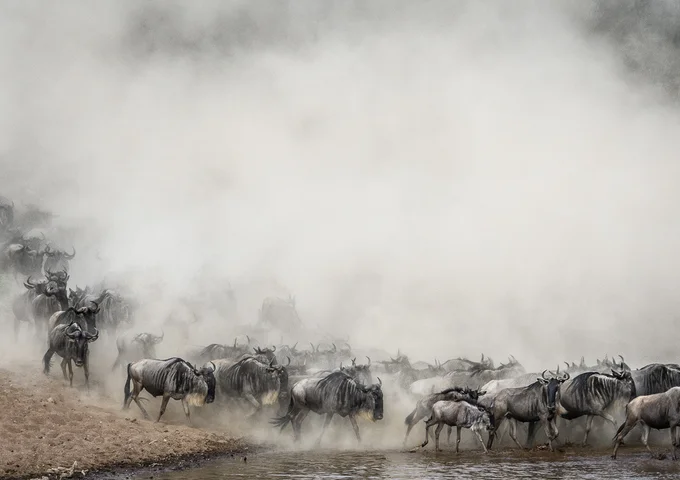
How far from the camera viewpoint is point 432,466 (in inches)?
A: 605

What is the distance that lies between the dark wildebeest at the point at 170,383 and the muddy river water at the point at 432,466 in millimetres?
2878

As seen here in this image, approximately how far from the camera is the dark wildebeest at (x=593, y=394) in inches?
712

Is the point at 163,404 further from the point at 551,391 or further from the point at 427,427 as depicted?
the point at 551,391

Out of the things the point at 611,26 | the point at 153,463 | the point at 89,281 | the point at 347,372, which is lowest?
the point at 153,463

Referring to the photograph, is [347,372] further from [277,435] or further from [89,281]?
[89,281]

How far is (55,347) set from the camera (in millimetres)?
21750

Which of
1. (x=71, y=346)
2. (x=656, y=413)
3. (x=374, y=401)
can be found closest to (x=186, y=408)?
(x=71, y=346)

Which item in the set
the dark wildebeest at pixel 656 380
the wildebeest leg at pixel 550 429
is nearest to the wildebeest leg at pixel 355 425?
the wildebeest leg at pixel 550 429

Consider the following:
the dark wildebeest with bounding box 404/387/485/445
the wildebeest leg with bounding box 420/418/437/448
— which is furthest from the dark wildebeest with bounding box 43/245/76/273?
the wildebeest leg with bounding box 420/418/437/448

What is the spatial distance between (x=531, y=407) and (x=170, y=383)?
28.3 ft

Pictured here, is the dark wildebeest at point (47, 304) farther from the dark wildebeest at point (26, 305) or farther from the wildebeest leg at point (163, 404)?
the wildebeest leg at point (163, 404)

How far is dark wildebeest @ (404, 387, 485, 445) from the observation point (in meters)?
17.9

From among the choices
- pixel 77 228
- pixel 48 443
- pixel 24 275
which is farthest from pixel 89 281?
pixel 48 443

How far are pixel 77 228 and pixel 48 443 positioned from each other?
36423mm
